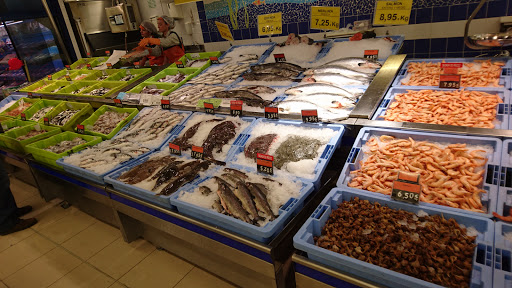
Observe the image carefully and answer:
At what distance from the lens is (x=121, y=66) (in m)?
6.25

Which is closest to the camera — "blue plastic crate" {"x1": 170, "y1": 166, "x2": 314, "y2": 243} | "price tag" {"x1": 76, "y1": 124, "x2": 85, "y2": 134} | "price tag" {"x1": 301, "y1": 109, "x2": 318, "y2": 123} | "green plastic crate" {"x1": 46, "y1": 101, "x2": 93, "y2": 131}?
"blue plastic crate" {"x1": 170, "y1": 166, "x2": 314, "y2": 243}

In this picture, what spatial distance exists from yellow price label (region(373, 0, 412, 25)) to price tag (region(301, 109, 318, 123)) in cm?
199

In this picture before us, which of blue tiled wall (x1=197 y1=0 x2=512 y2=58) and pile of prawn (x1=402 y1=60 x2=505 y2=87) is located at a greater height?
blue tiled wall (x1=197 y1=0 x2=512 y2=58)

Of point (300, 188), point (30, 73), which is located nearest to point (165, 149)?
point (300, 188)

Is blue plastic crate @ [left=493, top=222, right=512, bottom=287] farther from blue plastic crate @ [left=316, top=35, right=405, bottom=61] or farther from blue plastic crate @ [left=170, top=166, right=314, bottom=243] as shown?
blue plastic crate @ [left=316, top=35, right=405, bottom=61]

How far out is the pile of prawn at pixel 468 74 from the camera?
2893mm

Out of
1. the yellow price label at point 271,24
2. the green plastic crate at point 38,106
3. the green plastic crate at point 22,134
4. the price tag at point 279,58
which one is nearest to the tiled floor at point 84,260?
the green plastic crate at point 22,134

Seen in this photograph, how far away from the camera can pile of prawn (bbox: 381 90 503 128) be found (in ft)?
8.00

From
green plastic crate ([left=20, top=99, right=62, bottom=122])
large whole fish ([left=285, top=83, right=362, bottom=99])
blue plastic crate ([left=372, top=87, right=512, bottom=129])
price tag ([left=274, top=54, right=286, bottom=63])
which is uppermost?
price tag ([left=274, top=54, right=286, bottom=63])

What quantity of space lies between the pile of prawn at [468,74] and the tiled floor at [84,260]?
2805 millimetres

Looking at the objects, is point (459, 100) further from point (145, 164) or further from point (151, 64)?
point (151, 64)

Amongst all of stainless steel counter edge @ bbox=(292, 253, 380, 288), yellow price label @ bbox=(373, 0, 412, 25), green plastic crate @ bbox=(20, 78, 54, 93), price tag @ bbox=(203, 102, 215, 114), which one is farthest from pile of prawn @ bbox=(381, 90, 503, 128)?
green plastic crate @ bbox=(20, 78, 54, 93)

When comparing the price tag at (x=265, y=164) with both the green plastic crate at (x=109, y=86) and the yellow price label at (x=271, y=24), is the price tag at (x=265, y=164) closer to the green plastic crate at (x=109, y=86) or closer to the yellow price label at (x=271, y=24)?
the yellow price label at (x=271, y=24)

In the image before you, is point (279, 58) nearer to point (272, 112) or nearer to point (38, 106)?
point (272, 112)
